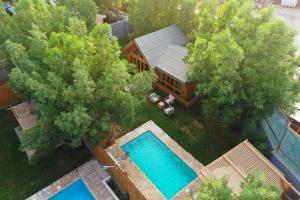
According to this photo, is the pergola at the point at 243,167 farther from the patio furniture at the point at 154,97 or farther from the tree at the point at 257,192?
the patio furniture at the point at 154,97

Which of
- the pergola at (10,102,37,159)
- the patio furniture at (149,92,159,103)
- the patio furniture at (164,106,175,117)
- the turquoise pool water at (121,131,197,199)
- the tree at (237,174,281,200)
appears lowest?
A: the turquoise pool water at (121,131,197,199)

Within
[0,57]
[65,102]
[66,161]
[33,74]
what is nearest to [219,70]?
[65,102]

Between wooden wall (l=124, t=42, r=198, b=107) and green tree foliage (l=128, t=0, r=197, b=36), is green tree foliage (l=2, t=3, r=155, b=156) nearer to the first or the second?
wooden wall (l=124, t=42, r=198, b=107)

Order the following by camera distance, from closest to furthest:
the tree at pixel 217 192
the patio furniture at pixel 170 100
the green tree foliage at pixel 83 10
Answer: the tree at pixel 217 192 < the patio furniture at pixel 170 100 < the green tree foliage at pixel 83 10

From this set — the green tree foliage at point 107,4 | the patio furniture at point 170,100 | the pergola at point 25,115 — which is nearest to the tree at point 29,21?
the pergola at point 25,115

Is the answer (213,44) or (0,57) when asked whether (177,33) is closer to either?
(213,44)

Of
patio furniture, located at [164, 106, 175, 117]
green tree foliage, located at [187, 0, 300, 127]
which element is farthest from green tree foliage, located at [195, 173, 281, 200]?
patio furniture, located at [164, 106, 175, 117]
